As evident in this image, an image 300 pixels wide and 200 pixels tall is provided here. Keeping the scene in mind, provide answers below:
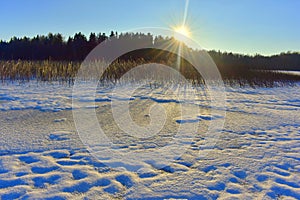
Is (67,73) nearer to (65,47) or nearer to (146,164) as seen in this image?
(146,164)

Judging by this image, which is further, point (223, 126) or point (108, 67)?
point (108, 67)

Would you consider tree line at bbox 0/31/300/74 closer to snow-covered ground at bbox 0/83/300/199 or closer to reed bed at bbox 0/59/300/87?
reed bed at bbox 0/59/300/87

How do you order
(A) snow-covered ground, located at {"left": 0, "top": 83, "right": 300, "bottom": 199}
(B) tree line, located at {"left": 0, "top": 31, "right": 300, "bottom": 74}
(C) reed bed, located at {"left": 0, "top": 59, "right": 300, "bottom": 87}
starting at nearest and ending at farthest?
(A) snow-covered ground, located at {"left": 0, "top": 83, "right": 300, "bottom": 199} < (C) reed bed, located at {"left": 0, "top": 59, "right": 300, "bottom": 87} < (B) tree line, located at {"left": 0, "top": 31, "right": 300, "bottom": 74}

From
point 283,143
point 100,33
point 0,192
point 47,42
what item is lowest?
point 0,192

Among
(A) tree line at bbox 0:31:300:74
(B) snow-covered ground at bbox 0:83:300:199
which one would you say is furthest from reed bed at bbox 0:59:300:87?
(A) tree line at bbox 0:31:300:74

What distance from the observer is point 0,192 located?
1.63m

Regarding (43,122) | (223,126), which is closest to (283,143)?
(223,126)

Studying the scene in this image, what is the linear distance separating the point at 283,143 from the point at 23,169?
3282 millimetres

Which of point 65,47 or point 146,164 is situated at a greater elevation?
point 65,47

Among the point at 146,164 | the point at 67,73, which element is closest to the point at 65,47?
the point at 67,73

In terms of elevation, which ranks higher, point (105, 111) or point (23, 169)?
point (105, 111)

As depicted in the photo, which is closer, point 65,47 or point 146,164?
point 146,164

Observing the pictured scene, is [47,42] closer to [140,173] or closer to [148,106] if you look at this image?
[148,106]

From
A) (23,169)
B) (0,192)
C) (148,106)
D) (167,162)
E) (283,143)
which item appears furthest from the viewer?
(148,106)
